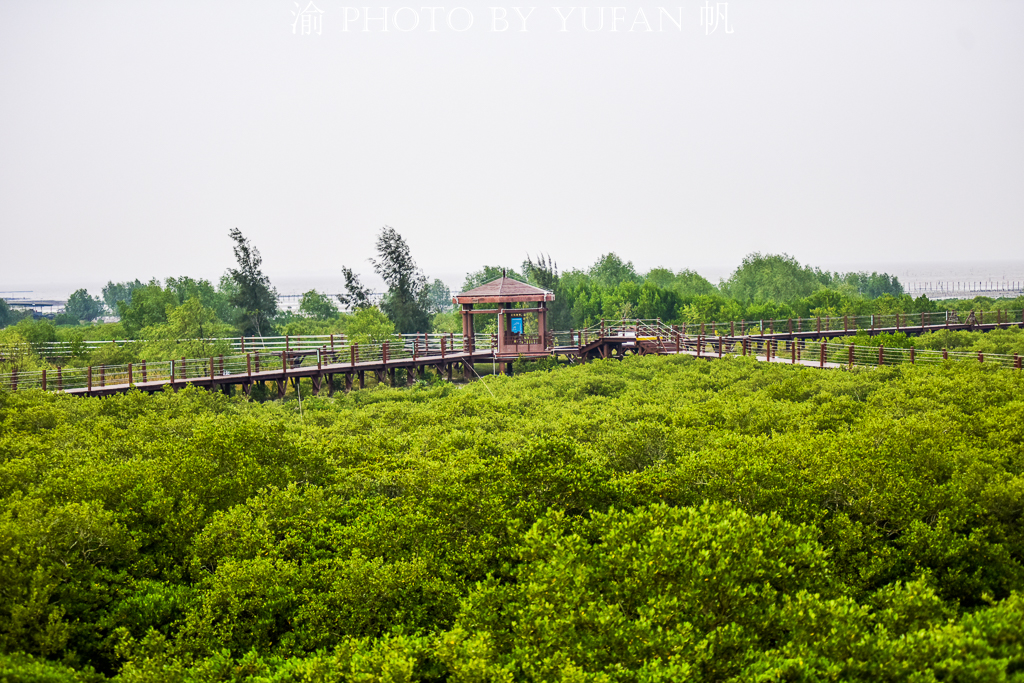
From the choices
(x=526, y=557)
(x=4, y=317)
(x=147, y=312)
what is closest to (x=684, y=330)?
(x=526, y=557)

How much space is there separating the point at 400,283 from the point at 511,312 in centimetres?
2080

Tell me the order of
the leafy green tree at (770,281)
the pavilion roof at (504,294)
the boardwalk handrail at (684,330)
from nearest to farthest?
the pavilion roof at (504,294) → the boardwalk handrail at (684,330) → the leafy green tree at (770,281)

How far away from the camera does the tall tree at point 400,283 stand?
52250 mm

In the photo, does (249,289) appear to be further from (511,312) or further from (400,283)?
(511,312)

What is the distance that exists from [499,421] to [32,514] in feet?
35.3

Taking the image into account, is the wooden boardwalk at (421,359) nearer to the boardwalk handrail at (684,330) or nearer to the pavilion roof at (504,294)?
the boardwalk handrail at (684,330)

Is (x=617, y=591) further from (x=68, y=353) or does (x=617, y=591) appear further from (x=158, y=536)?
(x=68, y=353)

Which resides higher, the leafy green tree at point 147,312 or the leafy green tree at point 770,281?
Result: the leafy green tree at point 770,281

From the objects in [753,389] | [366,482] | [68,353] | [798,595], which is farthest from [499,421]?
[68,353]

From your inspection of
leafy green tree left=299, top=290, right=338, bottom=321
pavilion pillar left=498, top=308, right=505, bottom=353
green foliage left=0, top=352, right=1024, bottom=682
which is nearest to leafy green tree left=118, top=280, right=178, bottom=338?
leafy green tree left=299, top=290, right=338, bottom=321

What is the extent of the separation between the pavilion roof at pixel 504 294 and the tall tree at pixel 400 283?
19651mm

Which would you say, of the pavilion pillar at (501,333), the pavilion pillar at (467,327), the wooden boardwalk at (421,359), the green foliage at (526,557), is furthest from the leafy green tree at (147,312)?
the green foliage at (526,557)

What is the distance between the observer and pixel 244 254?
51.4 metres

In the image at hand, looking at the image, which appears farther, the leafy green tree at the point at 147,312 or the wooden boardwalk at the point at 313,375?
the leafy green tree at the point at 147,312
